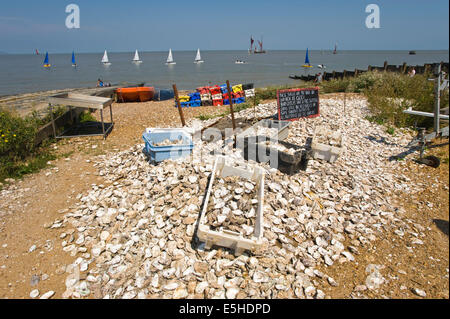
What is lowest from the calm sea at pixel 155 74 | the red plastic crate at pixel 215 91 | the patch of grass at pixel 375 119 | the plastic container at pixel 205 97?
the patch of grass at pixel 375 119

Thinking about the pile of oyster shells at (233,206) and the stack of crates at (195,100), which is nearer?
the pile of oyster shells at (233,206)

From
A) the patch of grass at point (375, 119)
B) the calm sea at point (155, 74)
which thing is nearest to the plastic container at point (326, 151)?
the patch of grass at point (375, 119)

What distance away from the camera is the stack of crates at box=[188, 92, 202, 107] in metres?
15.8

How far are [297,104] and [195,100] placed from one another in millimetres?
7662

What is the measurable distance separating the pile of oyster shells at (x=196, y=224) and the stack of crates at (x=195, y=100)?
905 centimetres

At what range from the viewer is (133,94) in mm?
18609

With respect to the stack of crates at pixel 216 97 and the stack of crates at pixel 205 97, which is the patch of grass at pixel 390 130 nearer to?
the stack of crates at pixel 216 97

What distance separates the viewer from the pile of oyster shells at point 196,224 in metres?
3.75

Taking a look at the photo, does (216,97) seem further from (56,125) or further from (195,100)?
(56,125)

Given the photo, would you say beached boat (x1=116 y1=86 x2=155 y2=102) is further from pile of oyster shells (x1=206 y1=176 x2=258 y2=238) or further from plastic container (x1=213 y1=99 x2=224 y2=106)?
pile of oyster shells (x1=206 y1=176 x2=258 y2=238)

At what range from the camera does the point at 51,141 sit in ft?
31.5

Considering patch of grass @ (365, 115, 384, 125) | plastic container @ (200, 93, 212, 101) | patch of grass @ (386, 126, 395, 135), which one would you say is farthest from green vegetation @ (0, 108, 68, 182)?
patch of grass @ (365, 115, 384, 125)

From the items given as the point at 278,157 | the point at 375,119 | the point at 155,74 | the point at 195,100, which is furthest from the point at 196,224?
the point at 155,74

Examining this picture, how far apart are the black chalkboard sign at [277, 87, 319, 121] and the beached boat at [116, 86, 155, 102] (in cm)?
1239
